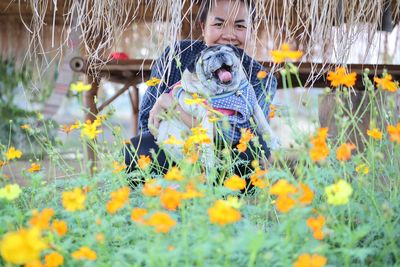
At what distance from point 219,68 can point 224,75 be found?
0.03 metres

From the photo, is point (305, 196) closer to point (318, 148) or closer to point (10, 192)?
point (318, 148)

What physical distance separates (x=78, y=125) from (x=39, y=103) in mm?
4447

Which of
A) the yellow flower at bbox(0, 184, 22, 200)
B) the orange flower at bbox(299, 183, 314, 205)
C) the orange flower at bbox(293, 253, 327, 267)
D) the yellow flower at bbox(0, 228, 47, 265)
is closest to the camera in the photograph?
the yellow flower at bbox(0, 228, 47, 265)

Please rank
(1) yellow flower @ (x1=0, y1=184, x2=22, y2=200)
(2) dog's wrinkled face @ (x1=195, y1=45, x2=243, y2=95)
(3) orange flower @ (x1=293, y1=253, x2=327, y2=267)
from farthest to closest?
(2) dog's wrinkled face @ (x1=195, y1=45, x2=243, y2=95) → (1) yellow flower @ (x1=0, y1=184, x2=22, y2=200) → (3) orange flower @ (x1=293, y1=253, x2=327, y2=267)

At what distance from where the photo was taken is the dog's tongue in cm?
210

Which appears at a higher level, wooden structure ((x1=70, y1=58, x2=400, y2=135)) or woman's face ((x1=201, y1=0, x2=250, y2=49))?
woman's face ((x1=201, y1=0, x2=250, y2=49))

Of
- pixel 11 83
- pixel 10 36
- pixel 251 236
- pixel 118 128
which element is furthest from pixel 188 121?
pixel 11 83

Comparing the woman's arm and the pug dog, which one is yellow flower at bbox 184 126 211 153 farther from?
the woman's arm

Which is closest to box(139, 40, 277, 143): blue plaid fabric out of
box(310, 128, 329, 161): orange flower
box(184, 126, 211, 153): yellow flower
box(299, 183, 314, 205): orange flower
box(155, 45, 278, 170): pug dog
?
box(155, 45, 278, 170): pug dog

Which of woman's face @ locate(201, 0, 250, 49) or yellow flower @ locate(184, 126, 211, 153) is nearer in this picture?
yellow flower @ locate(184, 126, 211, 153)

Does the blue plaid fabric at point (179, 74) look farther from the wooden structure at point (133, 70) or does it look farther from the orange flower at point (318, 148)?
the orange flower at point (318, 148)

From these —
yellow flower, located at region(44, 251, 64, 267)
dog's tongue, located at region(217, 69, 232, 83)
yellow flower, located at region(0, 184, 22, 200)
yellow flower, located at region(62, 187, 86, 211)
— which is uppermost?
dog's tongue, located at region(217, 69, 232, 83)

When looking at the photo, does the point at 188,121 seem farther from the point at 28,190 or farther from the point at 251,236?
the point at 251,236

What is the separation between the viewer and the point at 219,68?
6.94ft
